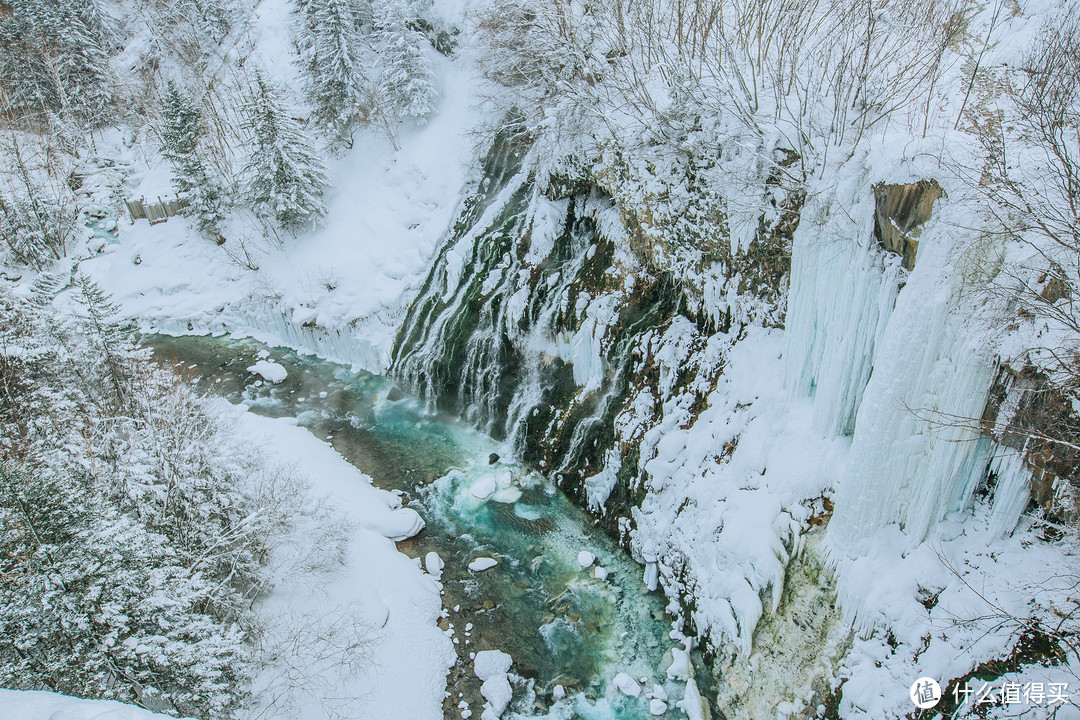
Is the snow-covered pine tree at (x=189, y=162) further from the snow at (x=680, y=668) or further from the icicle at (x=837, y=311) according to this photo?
the snow at (x=680, y=668)

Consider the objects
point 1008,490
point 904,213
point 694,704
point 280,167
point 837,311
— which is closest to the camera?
point 1008,490

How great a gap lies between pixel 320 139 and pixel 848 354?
22.1m

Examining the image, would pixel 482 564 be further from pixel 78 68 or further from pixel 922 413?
pixel 78 68

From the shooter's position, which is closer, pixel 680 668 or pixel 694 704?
pixel 694 704

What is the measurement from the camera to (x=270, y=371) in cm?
1830

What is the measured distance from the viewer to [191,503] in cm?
923

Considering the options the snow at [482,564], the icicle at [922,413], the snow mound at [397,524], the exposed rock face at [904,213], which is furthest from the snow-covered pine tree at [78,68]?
the icicle at [922,413]

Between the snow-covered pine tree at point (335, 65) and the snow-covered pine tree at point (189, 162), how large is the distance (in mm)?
4694

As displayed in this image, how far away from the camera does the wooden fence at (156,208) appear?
23.9 metres

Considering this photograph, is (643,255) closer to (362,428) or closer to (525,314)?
(525,314)

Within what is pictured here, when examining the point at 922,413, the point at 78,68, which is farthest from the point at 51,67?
the point at 922,413

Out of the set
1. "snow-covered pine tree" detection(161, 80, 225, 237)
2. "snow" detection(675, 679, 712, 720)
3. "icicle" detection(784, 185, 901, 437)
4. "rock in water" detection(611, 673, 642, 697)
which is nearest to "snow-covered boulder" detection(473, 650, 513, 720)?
"rock in water" detection(611, 673, 642, 697)

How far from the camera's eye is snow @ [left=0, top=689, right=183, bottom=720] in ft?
15.7

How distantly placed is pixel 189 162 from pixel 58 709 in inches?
848
